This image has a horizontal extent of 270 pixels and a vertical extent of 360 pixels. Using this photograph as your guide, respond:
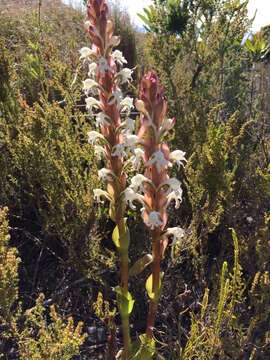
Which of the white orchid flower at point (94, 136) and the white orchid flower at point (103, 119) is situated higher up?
the white orchid flower at point (103, 119)

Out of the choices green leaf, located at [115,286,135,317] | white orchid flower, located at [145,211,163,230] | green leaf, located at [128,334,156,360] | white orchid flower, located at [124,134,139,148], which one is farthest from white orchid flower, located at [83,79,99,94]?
green leaf, located at [128,334,156,360]

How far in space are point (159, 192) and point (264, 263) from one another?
1.03m

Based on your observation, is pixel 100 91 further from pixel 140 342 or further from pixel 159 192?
pixel 140 342

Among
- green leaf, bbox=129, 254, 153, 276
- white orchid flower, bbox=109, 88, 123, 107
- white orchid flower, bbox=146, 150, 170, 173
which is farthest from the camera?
green leaf, bbox=129, 254, 153, 276

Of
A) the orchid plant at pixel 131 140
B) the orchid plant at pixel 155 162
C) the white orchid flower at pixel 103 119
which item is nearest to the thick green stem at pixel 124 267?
the orchid plant at pixel 131 140

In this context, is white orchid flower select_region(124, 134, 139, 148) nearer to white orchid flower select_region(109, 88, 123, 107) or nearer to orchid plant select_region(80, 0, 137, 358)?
orchid plant select_region(80, 0, 137, 358)

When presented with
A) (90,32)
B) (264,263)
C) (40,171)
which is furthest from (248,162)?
(90,32)

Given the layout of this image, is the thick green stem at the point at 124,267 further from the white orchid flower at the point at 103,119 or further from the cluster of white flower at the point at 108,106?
the white orchid flower at the point at 103,119

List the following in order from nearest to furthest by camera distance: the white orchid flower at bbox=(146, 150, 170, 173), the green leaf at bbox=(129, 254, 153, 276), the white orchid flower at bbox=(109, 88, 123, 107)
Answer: the white orchid flower at bbox=(146, 150, 170, 173) < the white orchid flower at bbox=(109, 88, 123, 107) < the green leaf at bbox=(129, 254, 153, 276)

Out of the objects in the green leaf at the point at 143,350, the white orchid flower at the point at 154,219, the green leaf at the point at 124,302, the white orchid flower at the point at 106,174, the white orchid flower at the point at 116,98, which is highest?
the white orchid flower at the point at 116,98

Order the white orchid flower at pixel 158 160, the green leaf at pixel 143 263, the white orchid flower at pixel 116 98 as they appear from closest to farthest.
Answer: the white orchid flower at pixel 158 160
the white orchid flower at pixel 116 98
the green leaf at pixel 143 263

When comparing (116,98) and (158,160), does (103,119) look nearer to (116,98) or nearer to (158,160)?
(116,98)

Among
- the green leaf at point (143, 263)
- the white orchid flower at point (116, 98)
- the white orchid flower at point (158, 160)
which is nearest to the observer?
the white orchid flower at point (158, 160)

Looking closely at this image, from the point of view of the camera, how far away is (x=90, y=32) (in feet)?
4.93
